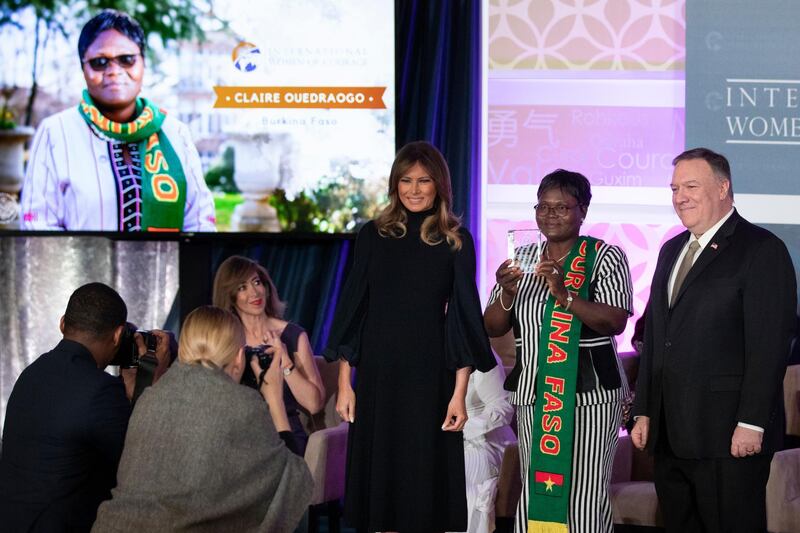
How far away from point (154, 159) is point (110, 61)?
0.55 m

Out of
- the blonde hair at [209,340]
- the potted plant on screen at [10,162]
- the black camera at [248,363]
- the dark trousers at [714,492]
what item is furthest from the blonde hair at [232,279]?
the dark trousers at [714,492]

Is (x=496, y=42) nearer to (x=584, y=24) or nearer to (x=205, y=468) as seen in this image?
(x=584, y=24)

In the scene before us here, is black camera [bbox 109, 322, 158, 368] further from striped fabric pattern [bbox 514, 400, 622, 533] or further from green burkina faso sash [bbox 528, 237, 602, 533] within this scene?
striped fabric pattern [bbox 514, 400, 622, 533]

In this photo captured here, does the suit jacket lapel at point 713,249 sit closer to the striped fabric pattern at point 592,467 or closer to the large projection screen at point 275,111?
the striped fabric pattern at point 592,467

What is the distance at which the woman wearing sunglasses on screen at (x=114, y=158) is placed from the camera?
548 cm

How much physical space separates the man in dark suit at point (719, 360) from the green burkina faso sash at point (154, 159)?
9.55 feet

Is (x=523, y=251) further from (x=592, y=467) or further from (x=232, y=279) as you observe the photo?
(x=232, y=279)

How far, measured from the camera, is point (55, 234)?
17.9 ft

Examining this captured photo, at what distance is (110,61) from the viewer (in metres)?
5.55

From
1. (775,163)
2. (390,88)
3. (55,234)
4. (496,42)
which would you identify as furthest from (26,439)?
(775,163)

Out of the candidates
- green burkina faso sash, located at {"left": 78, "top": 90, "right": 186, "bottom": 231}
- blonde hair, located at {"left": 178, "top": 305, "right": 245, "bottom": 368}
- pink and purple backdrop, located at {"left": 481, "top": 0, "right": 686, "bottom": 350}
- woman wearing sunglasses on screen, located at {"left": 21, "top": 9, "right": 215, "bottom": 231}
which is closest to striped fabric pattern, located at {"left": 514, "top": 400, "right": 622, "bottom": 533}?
blonde hair, located at {"left": 178, "top": 305, "right": 245, "bottom": 368}

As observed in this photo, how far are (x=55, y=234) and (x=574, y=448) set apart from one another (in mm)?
3071

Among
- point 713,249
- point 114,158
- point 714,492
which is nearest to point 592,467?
point 714,492

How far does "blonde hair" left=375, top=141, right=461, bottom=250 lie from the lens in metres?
3.54
